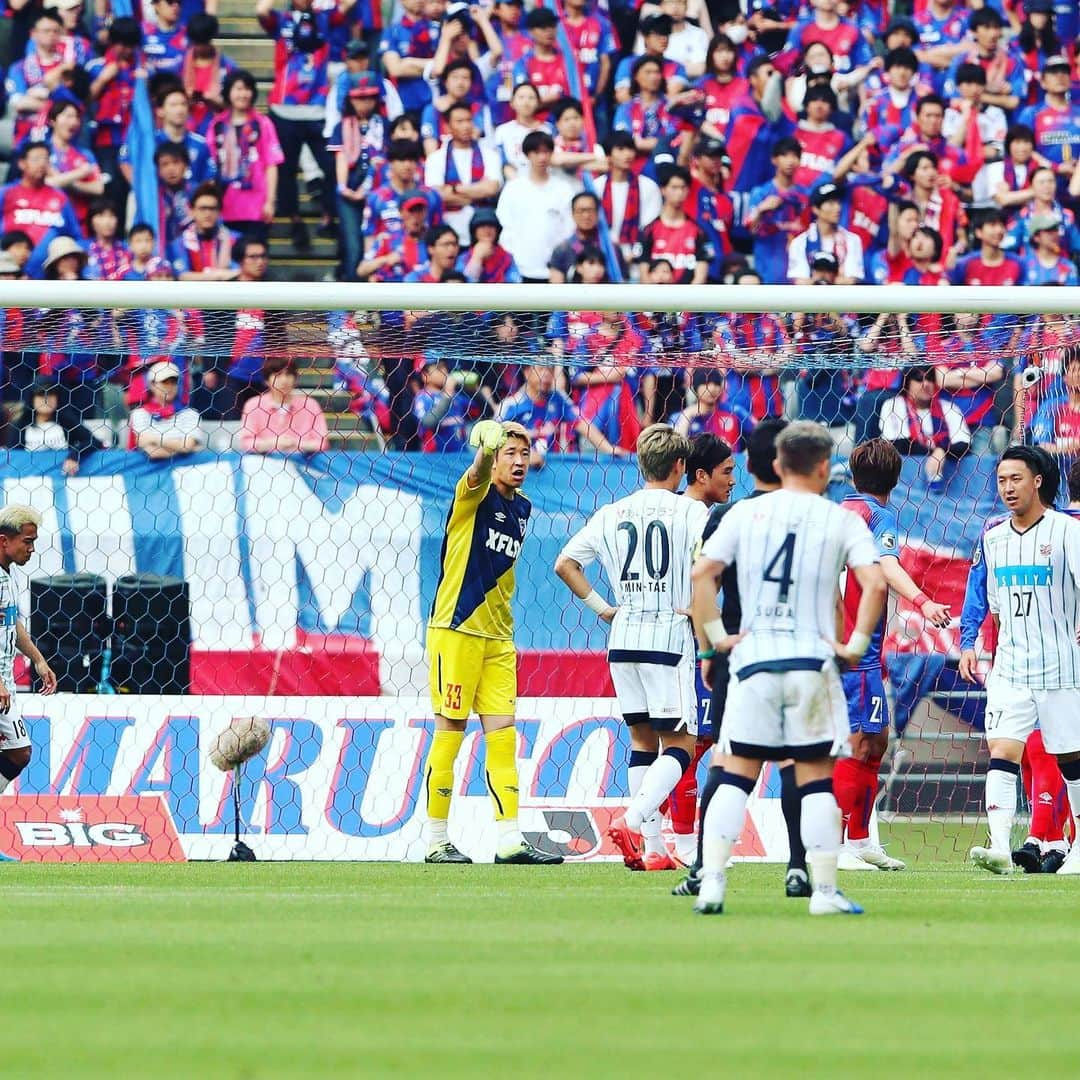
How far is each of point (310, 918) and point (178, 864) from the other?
11.5 feet

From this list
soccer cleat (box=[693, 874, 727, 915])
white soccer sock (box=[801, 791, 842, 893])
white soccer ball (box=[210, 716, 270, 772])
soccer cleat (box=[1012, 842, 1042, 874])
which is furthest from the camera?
white soccer ball (box=[210, 716, 270, 772])

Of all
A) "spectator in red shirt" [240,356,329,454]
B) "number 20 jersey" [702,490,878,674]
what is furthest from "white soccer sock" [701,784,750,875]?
"spectator in red shirt" [240,356,329,454]

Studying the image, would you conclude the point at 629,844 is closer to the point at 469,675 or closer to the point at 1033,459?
the point at 469,675

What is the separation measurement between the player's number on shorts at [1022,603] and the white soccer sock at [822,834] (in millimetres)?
3171

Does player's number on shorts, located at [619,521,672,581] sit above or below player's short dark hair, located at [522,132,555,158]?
below

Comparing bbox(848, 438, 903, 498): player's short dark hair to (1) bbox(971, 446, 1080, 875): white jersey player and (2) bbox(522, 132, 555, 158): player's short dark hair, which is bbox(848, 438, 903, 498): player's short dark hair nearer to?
(1) bbox(971, 446, 1080, 875): white jersey player

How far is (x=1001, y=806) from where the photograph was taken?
10039 millimetres

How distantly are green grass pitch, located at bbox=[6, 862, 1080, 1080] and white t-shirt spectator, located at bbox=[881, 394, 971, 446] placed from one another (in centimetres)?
466

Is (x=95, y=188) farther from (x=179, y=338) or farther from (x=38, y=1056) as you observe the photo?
(x=38, y=1056)

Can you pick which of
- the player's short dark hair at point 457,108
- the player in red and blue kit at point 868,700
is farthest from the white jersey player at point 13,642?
the player's short dark hair at point 457,108

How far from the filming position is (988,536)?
405 inches

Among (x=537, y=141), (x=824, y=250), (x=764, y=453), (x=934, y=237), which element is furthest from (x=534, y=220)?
(x=764, y=453)

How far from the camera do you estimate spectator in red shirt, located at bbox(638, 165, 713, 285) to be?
1711 centimetres

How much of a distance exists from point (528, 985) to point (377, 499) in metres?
7.28
